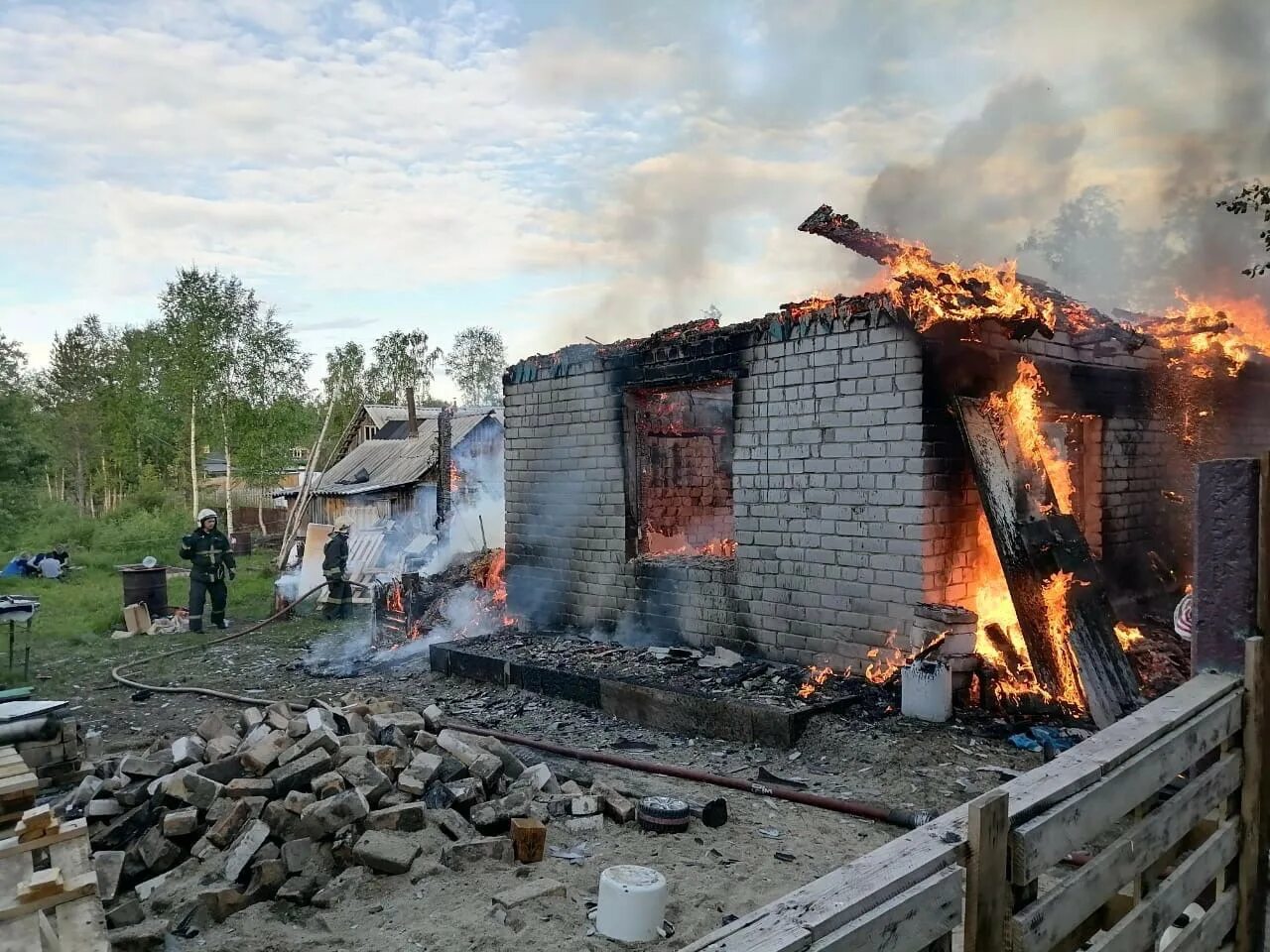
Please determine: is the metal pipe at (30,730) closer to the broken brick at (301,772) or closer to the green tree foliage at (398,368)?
the broken brick at (301,772)

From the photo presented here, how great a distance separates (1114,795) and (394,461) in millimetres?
22319

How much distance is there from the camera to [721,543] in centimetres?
1015

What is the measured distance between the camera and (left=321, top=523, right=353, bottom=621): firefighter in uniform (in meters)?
13.9

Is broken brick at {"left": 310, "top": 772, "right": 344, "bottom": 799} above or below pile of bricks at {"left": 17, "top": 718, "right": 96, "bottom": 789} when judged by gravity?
above

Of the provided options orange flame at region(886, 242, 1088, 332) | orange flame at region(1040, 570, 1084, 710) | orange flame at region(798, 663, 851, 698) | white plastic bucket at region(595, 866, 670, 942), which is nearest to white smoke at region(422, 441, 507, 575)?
orange flame at region(798, 663, 851, 698)

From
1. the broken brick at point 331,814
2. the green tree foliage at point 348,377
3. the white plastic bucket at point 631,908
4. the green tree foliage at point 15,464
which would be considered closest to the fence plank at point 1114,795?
the white plastic bucket at point 631,908

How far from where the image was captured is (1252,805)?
301cm

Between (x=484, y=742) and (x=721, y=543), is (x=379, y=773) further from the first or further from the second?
(x=721, y=543)

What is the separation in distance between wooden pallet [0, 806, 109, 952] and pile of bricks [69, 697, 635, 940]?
0.48m

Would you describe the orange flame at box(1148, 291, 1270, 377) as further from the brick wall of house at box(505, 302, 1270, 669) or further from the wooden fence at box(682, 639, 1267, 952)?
the wooden fence at box(682, 639, 1267, 952)

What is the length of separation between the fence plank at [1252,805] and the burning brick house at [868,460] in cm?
355

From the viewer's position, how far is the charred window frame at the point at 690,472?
33.4 feet

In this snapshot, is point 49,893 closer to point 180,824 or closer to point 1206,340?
point 180,824

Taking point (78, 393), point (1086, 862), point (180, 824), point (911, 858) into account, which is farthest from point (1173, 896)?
point (78, 393)
